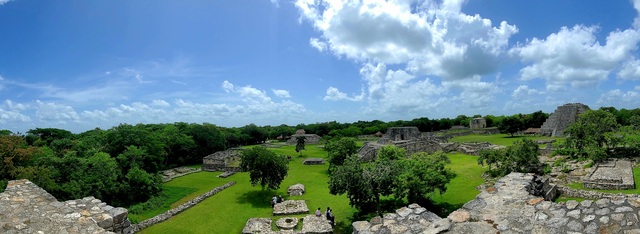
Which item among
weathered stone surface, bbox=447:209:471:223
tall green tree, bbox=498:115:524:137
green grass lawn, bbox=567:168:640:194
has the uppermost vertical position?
tall green tree, bbox=498:115:524:137

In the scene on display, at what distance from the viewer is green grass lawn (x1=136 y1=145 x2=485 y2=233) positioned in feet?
68.2

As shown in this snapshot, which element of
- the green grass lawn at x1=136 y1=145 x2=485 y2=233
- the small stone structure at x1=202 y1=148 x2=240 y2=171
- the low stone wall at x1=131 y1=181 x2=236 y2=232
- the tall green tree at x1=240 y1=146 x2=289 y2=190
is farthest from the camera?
the small stone structure at x1=202 y1=148 x2=240 y2=171

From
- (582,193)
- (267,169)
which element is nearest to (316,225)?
(267,169)

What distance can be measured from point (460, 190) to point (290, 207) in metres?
12.3

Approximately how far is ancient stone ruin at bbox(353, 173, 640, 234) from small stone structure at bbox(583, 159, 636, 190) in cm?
1538

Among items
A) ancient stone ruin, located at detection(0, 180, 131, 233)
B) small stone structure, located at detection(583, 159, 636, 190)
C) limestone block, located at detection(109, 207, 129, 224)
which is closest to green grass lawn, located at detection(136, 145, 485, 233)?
small stone structure, located at detection(583, 159, 636, 190)

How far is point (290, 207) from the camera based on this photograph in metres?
23.6

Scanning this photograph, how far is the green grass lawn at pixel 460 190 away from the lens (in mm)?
20200

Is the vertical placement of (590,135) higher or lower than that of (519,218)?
higher

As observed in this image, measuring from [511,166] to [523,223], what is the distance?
20694 mm

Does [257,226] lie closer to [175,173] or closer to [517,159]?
[517,159]

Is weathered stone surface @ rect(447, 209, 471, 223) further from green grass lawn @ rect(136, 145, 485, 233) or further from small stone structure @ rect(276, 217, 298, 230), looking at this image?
small stone structure @ rect(276, 217, 298, 230)

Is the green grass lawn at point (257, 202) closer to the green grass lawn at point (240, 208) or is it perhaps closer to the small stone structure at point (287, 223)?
the green grass lawn at point (240, 208)

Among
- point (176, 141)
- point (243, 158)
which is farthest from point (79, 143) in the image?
point (243, 158)
